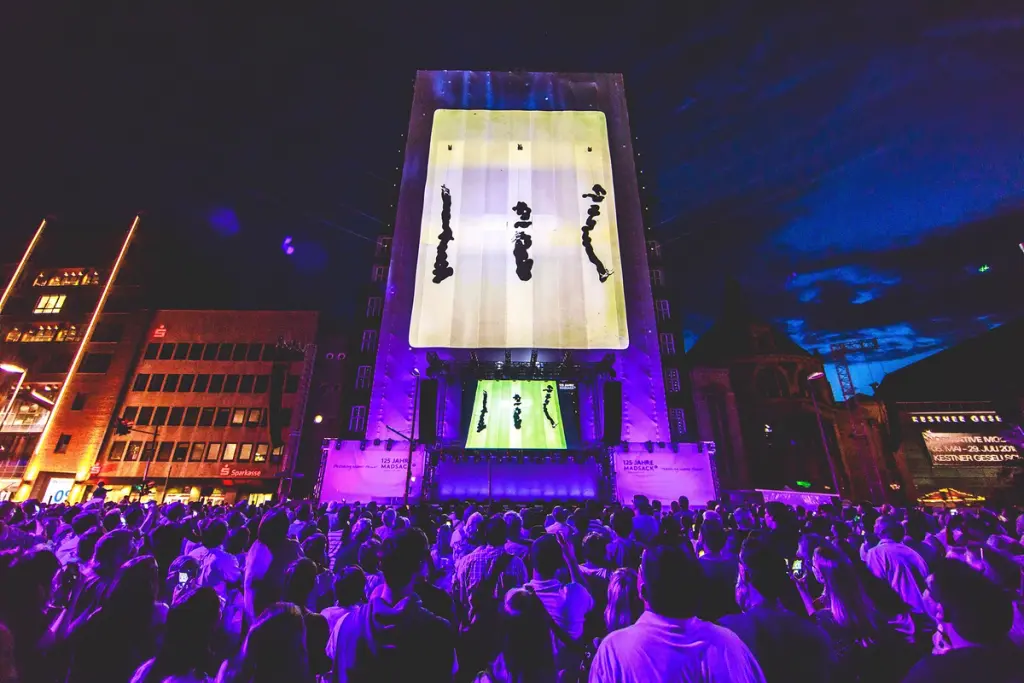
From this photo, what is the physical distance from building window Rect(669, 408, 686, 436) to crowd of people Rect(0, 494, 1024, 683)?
68.9ft

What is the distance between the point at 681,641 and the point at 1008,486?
148 ft

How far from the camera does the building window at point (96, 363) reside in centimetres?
3382

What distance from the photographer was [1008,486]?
2969 centimetres

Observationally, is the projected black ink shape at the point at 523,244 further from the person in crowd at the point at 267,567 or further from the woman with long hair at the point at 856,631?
the woman with long hair at the point at 856,631

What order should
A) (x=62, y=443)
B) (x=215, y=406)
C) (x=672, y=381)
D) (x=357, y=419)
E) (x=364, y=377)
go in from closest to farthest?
(x=357, y=419) < (x=364, y=377) < (x=672, y=381) < (x=62, y=443) < (x=215, y=406)

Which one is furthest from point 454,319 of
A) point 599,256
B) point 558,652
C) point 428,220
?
point 558,652

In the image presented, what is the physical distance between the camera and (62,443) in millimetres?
31344

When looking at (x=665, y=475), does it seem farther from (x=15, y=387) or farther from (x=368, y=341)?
(x=15, y=387)

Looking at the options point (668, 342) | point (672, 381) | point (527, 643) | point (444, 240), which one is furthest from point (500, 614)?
point (668, 342)

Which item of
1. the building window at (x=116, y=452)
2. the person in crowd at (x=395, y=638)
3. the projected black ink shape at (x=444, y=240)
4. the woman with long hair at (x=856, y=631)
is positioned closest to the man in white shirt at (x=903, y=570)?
the woman with long hair at (x=856, y=631)

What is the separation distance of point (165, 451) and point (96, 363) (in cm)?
1043

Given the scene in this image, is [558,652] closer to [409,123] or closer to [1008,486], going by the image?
[409,123]

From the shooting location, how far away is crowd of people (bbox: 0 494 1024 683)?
1886mm

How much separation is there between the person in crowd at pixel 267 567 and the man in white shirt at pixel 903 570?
5752 millimetres
